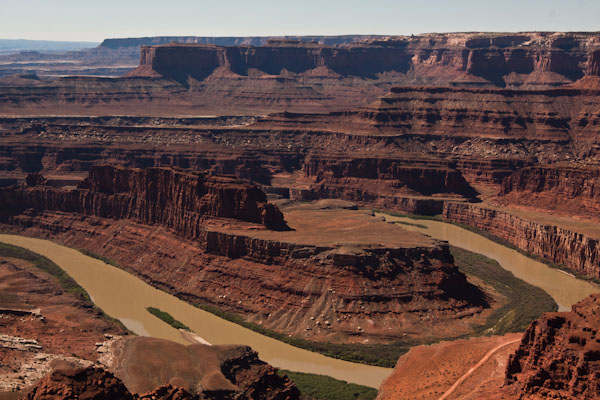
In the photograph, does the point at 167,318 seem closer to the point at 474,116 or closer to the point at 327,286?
the point at 327,286

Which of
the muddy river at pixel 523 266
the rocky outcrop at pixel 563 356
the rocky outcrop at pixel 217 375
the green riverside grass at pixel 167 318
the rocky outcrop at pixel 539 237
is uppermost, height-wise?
the rocky outcrop at pixel 563 356

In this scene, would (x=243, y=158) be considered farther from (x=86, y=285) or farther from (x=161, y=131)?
(x=86, y=285)

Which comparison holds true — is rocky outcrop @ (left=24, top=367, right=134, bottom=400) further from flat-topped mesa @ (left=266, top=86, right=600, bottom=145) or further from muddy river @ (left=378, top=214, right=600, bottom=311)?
flat-topped mesa @ (left=266, top=86, right=600, bottom=145)

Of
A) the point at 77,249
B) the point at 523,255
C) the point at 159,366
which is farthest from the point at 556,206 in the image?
the point at 159,366

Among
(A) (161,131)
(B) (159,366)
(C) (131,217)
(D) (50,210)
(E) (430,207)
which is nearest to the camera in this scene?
(B) (159,366)

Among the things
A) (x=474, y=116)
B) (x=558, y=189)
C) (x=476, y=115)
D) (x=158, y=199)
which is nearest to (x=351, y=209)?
(x=558, y=189)

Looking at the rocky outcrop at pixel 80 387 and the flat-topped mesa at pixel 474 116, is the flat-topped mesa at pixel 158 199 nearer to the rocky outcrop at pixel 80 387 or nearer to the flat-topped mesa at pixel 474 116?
the rocky outcrop at pixel 80 387

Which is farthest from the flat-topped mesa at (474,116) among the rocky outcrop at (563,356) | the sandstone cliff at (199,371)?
the rocky outcrop at (563,356)
